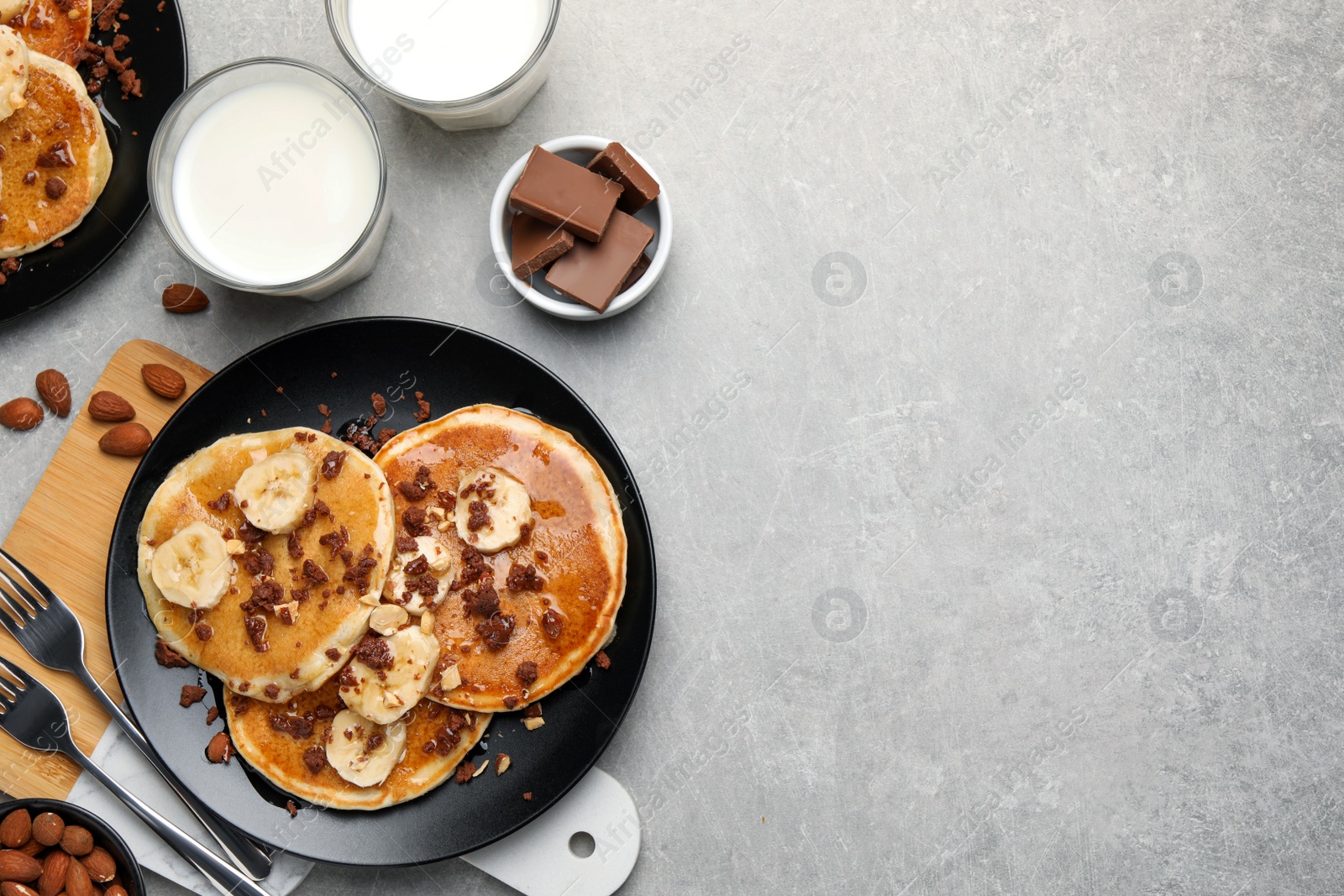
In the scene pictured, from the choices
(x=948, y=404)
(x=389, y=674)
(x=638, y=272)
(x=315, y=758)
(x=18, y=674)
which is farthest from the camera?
(x=948, y=404)

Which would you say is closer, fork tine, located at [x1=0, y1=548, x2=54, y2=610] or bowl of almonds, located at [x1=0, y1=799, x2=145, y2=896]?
bowl of almonds, located at [x1=0, y1=799, x2=145, y2=896]

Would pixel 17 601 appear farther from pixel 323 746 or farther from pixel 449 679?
pixel 449 679

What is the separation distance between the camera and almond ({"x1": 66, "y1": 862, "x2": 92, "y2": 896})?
2.31 meters

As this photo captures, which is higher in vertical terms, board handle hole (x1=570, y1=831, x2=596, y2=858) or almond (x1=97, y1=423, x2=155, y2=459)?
almond (x1=97, y1=423, x2=155, y2=459)

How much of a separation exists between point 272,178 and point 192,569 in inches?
43.5

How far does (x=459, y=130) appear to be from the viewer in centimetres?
276

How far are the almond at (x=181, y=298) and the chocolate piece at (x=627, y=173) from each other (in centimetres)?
126

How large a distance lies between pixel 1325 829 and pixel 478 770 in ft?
8.50

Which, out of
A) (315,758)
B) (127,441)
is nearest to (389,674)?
(315,758)

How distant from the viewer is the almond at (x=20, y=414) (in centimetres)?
265

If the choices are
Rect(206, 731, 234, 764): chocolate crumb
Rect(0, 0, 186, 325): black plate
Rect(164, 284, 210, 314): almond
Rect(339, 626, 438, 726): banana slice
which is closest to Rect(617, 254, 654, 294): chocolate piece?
Rect(339, 626, 438, 726): banana slice

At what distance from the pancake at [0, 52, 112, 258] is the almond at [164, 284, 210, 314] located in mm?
319

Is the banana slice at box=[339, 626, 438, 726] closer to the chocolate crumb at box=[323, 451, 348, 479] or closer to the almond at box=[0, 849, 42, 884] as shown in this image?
the chocolate crumb at box=[323, 451, 348, 479]

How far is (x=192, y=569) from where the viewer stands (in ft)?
7.64
